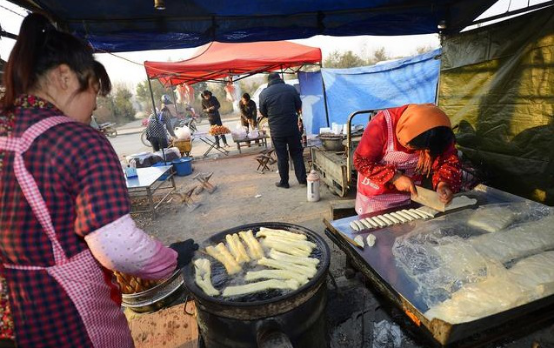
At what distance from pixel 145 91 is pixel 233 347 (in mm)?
45922

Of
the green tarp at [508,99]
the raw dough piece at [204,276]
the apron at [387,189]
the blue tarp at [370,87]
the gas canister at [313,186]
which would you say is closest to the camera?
the raw dough piece at [204,276]

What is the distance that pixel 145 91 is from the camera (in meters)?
41.1

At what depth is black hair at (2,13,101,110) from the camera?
3.58ft

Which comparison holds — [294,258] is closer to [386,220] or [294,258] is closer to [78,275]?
[386,220]

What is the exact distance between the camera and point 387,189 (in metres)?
2.86

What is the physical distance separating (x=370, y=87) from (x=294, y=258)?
9328mm

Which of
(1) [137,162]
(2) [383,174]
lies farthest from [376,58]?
(2) [383,174]

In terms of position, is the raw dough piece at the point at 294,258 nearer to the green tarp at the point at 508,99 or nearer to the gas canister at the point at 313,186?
the green tarp at the point at 508,99

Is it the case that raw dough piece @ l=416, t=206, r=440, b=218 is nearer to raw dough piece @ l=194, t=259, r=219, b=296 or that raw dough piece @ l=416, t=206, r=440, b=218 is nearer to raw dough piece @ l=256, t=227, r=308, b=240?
raw dough piece @ l=256, t=227, r=308, b=240

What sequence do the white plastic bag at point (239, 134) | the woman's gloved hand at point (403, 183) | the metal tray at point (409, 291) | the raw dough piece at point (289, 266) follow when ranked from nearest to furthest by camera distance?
1. the metal tray at point (409, 291)
2. the raw dough piece at point (289, 266)
3. the woman's gloved hand at point (403, 183)
4. the white plastic bag at point (239, 134)

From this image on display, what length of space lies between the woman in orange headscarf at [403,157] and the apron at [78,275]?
2.30m

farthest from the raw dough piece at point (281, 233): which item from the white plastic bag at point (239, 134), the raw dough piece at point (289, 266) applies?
the white plastic bag at point (239, 134)

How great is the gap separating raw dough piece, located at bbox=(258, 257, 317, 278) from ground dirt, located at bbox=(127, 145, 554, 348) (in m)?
0.63

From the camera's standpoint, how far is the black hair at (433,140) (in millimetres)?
2346
